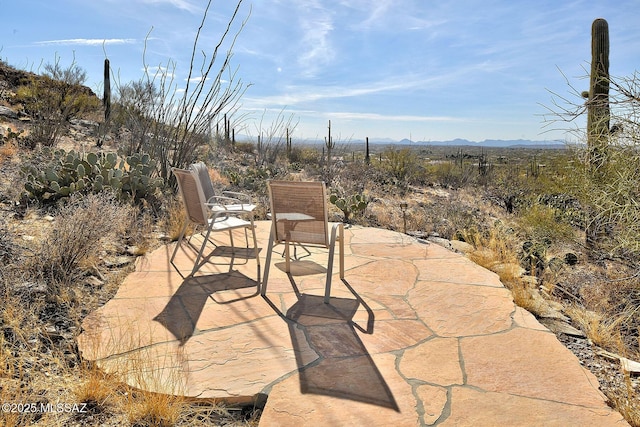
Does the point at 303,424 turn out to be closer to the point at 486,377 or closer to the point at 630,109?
the point at 486,377

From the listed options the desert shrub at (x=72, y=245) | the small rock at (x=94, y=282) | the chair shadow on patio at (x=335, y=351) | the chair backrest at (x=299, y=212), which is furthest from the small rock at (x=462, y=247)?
the desert shrub at (x=72, y=245)

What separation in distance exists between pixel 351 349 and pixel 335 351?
11cm

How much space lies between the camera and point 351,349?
2744 millimetres

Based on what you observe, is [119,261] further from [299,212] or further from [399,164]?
[399,164]

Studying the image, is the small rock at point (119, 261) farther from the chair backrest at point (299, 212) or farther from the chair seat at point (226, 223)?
the chair backrest at point (299, 212)

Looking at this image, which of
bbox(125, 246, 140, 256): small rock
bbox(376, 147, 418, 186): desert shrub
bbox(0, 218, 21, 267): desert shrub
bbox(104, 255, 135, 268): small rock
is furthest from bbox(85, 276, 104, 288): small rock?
bbox(376, 147, 418, 186): desert shrub

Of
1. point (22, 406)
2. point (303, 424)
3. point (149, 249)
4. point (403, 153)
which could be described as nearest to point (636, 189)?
point (303, 424)

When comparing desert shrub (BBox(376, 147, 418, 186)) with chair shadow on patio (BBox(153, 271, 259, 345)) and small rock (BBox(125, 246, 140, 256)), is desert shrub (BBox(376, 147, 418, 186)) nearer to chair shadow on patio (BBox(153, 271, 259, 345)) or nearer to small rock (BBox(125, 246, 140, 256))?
small rock (BBox(125, 246, 140, 256))

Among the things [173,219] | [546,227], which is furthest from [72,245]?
[546,227]

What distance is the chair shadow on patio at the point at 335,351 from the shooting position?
229cm

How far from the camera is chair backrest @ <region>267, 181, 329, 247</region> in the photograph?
360cm

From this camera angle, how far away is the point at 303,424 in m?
2.03

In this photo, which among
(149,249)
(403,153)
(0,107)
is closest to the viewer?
(149,249)

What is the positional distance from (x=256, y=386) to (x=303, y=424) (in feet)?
1.35
